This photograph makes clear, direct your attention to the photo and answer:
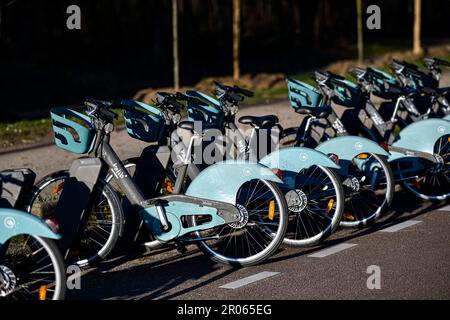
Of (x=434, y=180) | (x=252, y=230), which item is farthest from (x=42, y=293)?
(x=434, y=180)

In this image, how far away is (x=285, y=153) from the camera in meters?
8.88

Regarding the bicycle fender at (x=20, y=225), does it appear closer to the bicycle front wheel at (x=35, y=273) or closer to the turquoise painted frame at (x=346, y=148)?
the bicycle front wheel at (x=35, y=273)

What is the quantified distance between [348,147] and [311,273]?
209 centimetres

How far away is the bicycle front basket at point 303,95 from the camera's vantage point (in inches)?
409

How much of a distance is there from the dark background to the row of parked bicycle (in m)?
9.41

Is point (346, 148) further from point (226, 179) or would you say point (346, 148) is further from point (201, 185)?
point (201, 185)

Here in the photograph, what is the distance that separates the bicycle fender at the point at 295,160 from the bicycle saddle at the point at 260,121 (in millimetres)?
346

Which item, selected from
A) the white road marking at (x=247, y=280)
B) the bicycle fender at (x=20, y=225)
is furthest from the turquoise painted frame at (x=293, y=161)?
the bicycle fender at (x=20, y=225)

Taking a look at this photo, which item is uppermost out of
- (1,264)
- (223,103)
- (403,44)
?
(223,103)

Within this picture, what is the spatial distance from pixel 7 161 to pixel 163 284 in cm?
619

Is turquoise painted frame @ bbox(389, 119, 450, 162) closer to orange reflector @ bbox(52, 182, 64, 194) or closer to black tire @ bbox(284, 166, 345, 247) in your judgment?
black tire @ bbox(284, 166, 345, 247)

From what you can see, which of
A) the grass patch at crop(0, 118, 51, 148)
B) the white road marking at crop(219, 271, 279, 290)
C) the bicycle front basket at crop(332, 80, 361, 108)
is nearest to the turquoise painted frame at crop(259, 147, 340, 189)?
the white road marking at crop(219, 271, 279, 290)

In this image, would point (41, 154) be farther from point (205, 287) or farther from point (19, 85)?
point (19, 85)
